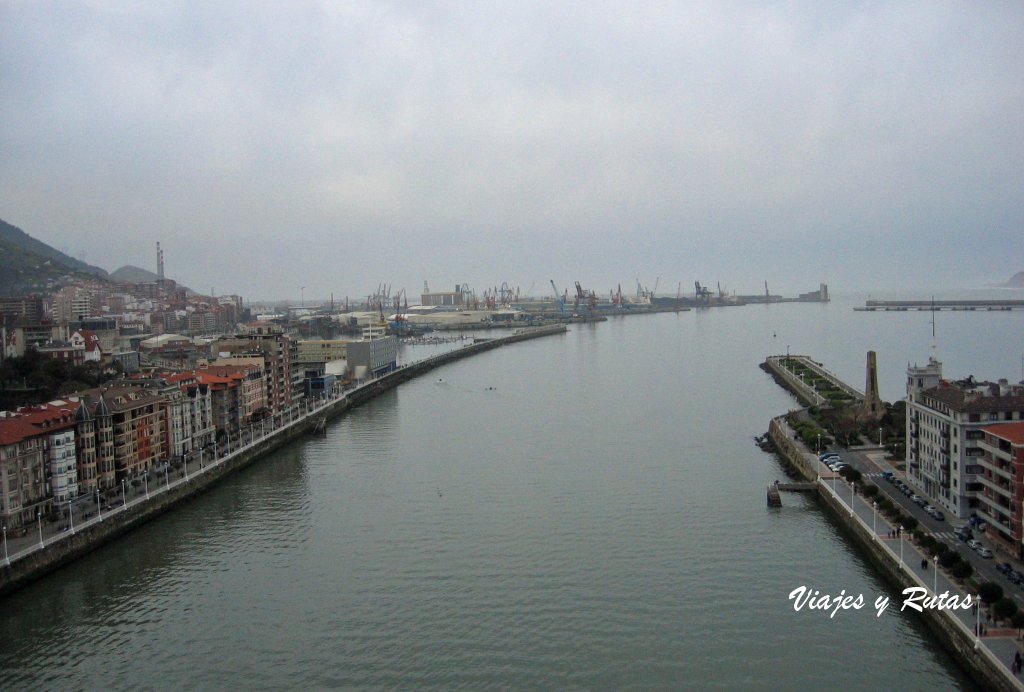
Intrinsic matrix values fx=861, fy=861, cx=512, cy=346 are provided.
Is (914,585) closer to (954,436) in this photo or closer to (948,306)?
(954,436)

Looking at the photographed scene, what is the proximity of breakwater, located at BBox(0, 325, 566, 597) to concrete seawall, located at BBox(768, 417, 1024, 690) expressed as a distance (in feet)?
14.2

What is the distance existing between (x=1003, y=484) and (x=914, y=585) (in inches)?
31.3

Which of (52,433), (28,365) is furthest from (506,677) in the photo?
(28,365)

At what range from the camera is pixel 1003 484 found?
166 inches

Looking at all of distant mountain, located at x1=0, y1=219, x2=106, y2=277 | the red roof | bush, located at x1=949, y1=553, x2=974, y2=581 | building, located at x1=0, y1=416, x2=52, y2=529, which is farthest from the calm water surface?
distant mountain, located at x1=0, y1=219, x2=106, y2=277

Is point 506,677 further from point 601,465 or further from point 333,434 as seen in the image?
point 333,434

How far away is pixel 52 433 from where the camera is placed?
18.1 ft

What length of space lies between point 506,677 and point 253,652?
1130 millimetres

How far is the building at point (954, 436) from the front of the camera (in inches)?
183

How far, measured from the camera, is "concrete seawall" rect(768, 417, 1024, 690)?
304 centimetres

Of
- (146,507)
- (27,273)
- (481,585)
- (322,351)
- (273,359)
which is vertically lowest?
(481,585)

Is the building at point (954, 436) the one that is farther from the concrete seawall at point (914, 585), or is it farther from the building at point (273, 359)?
the building at point (273, 359)

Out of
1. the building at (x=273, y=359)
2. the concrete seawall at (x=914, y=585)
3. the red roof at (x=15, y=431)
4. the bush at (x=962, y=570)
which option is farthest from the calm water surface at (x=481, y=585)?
the building at (x=273, y=359)

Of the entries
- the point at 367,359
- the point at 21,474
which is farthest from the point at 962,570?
the point at 367,359
